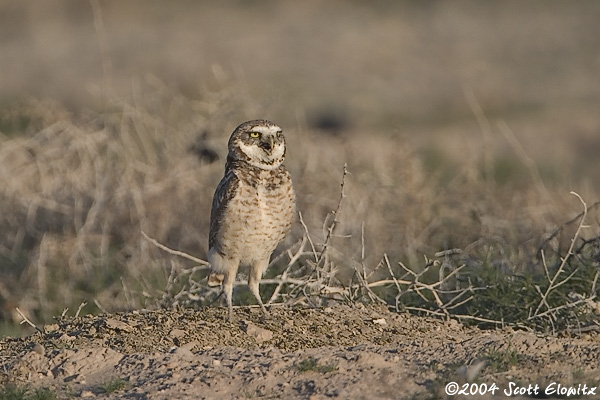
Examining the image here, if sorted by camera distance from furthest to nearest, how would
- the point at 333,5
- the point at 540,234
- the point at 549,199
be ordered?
the point at 333,5 < the point at 549,199 < the point at 540,234

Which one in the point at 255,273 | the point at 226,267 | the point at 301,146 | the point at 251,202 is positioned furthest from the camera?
the point at 301,146

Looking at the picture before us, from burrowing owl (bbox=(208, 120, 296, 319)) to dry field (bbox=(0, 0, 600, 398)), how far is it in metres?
0.31

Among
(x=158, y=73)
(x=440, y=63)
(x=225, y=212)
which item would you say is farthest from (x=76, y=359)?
(x=440, y=63)

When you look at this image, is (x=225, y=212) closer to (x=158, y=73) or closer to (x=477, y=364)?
(x=477, y=364)

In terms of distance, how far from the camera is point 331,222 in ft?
31.8

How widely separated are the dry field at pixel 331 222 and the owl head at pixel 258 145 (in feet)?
1.70

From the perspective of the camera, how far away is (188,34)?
96.2 ft

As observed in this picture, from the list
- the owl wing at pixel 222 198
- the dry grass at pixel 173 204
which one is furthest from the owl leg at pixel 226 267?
the dry grass at pixel 173 204

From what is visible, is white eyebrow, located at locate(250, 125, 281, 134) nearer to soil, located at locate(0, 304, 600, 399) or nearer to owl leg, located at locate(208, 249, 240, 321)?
owl leg, located at locate(208, 249, 240, 321)

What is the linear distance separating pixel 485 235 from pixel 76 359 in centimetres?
439

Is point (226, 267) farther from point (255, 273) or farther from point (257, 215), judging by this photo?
point (257, 215)

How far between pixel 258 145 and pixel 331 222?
3.62 metres

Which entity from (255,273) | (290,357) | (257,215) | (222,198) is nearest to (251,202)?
(257,215)

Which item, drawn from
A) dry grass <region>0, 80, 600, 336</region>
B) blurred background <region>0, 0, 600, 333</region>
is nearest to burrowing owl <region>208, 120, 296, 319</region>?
blurred background <region>0, 0, 600, 333</region>
